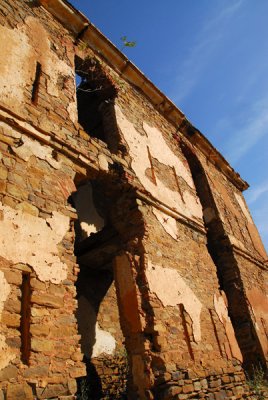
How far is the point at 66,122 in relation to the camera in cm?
504

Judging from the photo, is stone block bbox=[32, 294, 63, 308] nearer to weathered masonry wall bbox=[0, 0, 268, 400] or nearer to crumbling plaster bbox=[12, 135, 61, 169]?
weathered masonry wall bbox=[0, 0, 268, 400]

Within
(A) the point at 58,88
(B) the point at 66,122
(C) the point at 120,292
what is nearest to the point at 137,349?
(C) the point at 120,292

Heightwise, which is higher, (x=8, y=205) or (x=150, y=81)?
(x=150, y=81)

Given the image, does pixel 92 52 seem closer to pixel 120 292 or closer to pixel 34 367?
A: pixel 120 292

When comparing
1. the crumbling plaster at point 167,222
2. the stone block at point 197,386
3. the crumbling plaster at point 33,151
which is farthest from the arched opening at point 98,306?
the stone block at point 197,386

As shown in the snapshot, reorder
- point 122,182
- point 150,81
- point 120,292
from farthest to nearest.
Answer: point 150,81 < point 122,182 < point 120,292

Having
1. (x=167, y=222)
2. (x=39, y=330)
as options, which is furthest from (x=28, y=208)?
(x=167, y=222)

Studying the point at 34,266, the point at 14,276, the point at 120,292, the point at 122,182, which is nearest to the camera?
the point at 14,276

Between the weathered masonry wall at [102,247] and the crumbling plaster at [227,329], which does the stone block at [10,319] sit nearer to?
the weathered masonry wall at [102,247]

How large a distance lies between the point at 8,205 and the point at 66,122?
76.6 inches

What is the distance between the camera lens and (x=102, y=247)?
6.57 meters

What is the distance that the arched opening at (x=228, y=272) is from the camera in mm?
7086

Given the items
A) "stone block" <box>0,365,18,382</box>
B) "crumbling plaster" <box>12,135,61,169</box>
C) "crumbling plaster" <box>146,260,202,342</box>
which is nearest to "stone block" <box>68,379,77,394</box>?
"stone block" <box>0,365,18,382</box>

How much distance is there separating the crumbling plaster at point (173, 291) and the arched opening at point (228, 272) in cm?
212
